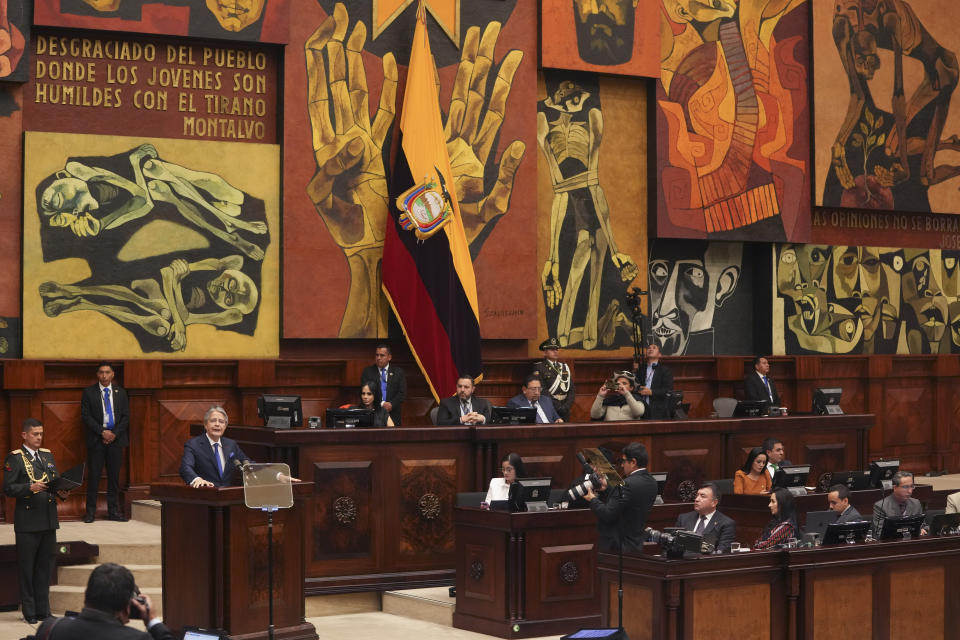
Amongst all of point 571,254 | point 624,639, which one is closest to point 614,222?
point 571,254

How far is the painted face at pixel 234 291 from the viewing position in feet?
45.5

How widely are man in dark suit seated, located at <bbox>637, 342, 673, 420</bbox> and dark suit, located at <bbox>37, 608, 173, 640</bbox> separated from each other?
946 centimetres

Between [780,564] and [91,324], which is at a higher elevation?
[91,324]

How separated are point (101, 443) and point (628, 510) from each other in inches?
249

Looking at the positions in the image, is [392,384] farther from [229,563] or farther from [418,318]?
[229,563]

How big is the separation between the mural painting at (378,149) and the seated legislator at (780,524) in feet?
19.8

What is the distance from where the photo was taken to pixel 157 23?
1356cm

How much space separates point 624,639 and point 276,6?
940cm

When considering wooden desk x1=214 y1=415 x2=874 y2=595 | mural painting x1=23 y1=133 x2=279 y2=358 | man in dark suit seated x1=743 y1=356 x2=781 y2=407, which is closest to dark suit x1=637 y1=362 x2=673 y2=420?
wooden desk x1=214 y1=415 x2=874 y2=595

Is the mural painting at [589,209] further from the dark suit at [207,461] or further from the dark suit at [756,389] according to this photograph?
the dark suit at [207,461]

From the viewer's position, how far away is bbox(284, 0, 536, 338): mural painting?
14.3 m

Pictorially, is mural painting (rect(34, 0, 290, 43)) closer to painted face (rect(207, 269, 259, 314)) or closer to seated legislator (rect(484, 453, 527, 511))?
painted face (rect(207, 269, 259, 314))

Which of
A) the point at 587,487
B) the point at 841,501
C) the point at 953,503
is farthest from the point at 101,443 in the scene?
the point at 953,503

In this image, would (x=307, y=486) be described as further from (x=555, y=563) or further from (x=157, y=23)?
(x=157, y=23)
